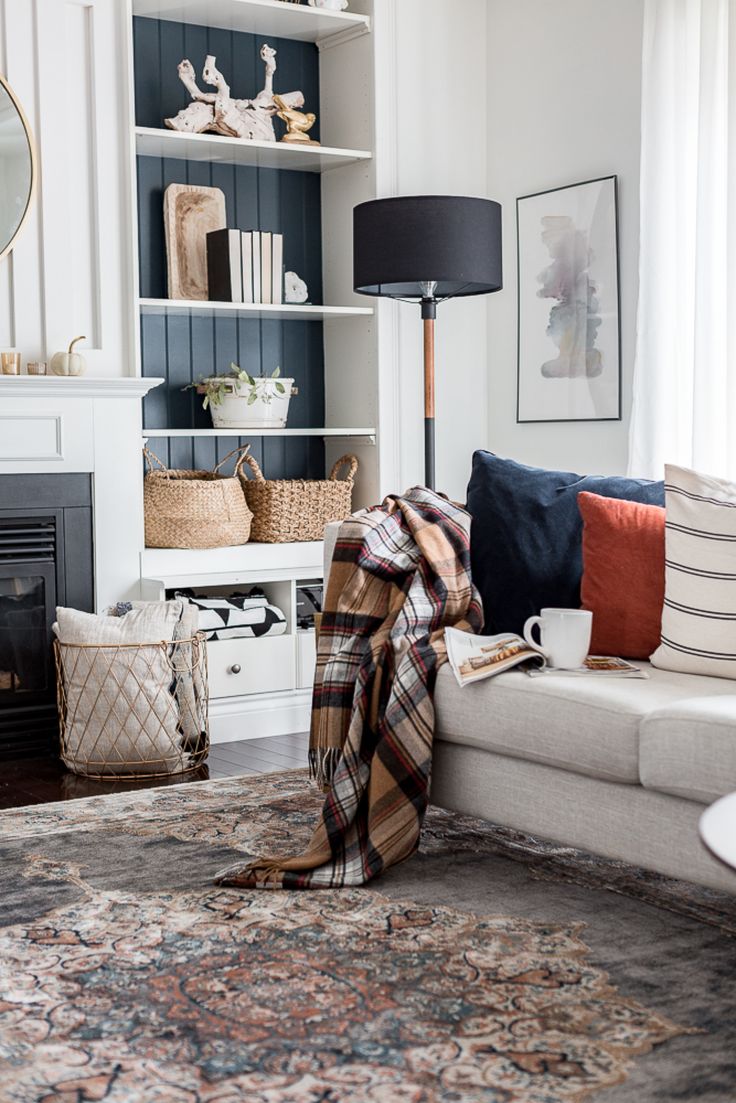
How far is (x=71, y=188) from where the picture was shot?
14.3 feet

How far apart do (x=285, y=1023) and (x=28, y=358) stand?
276 centimetres

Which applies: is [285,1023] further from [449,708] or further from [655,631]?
[655,631]

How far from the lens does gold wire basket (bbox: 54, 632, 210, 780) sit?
155 inches

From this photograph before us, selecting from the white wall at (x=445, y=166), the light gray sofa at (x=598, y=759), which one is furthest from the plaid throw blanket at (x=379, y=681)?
the white wall at (x=445, y=166)

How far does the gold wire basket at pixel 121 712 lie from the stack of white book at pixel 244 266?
1.40 m

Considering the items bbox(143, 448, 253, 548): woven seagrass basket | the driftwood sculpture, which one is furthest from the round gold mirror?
bbox(143, 448, 253, 548): woven seagrass basket

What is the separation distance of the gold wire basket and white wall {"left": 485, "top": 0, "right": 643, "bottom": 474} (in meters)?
1.72

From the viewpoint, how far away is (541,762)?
2689 mm

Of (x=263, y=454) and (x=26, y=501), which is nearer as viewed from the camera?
(x=26, y=501)

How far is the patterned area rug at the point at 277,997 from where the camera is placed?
1.90 metres

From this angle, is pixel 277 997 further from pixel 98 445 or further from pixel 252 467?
pixel 252 467

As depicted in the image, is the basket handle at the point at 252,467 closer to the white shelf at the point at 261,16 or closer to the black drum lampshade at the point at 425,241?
the black drum lampshade at the point at 425,241

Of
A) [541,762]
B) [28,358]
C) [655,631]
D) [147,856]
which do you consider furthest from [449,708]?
[28,358]

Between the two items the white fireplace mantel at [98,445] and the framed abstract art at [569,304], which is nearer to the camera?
the white fireplace mantel at [98,445]
